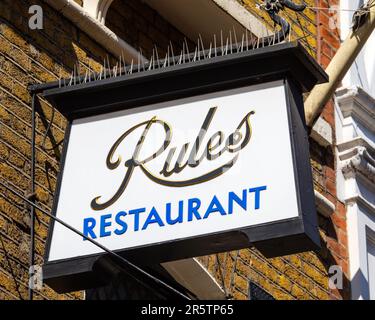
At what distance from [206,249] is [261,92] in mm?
1041

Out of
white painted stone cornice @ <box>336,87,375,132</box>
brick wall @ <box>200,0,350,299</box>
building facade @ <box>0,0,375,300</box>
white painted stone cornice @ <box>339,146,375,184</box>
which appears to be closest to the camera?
building facade @ <box>0,0,375,300</box>

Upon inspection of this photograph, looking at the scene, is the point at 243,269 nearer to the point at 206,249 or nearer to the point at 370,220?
the point at 370,220

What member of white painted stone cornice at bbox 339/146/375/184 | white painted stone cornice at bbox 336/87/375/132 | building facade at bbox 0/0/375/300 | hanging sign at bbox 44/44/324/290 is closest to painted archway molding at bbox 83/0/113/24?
building facade at bbox 0/0/375/300

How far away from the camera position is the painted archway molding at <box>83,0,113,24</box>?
11703mm

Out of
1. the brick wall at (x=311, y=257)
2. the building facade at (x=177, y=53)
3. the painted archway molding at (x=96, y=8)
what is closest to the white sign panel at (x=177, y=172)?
the building facade at (x=177, y=53)

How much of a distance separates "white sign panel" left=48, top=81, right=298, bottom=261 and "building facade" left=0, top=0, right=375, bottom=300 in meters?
0.67

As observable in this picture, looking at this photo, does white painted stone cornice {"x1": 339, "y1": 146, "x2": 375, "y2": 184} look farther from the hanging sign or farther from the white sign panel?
the white sign panel

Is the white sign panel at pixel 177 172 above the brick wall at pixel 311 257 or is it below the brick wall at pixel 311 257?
below

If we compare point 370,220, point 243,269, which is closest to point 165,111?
point 243,269

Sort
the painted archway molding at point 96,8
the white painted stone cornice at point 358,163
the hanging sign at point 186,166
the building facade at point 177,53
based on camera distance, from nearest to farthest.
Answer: the hanging sign at point 186,166 < the building facade at point 177,53 < the painted archway molding at point 96,8 < the white painted stone cornice at point 358,163

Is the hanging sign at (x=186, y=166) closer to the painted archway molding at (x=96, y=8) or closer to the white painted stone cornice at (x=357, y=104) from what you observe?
the painted archway molding at (x=96, y=8)

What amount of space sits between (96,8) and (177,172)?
Answer: 250 cm

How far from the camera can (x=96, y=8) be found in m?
11.8

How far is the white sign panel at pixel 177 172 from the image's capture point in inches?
368
